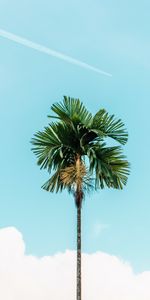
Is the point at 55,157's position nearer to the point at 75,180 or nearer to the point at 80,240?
the point at 75,180

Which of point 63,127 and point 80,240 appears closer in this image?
point 80,240

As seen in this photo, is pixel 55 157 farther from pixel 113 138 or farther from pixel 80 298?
pixel 80 298

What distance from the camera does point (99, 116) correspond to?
28891mm

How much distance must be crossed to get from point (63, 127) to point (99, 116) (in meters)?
1.68

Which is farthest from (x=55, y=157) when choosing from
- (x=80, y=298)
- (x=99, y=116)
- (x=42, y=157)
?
(x=80, y=298)

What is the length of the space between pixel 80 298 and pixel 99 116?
26.7 feet

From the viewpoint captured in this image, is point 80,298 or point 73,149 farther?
point 73,149

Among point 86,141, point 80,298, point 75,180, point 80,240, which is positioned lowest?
point 80,298

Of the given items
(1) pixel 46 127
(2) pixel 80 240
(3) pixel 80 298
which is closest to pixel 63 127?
(1) pixel 46 127

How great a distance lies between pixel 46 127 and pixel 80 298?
7782 mm

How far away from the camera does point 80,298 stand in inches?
998

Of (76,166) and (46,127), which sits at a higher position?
(46,127)

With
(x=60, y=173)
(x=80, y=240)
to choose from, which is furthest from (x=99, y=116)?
(x=80, y=240)

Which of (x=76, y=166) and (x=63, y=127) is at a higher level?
(x=63, y=127)
